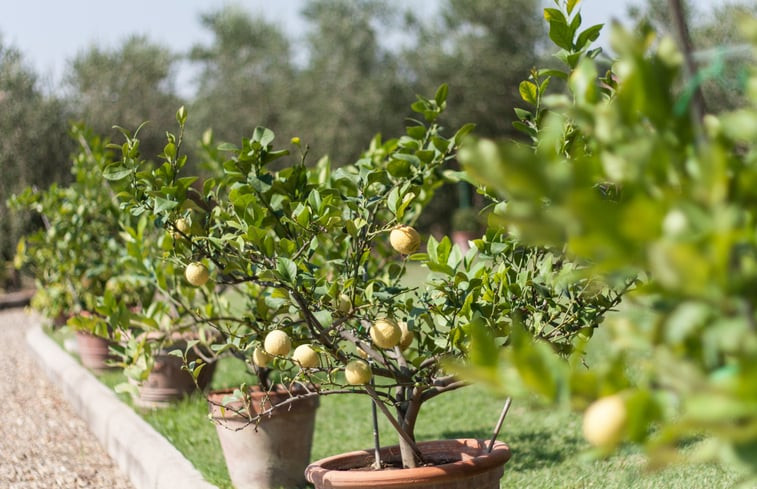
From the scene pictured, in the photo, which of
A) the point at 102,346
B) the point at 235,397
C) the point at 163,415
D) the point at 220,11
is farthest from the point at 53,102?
the point at 235,397

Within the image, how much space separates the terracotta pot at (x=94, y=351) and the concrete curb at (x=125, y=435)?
0.38 ft

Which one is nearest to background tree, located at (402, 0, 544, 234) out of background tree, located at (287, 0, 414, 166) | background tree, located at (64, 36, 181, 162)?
background tree, located at (287, 0, 414, 166)

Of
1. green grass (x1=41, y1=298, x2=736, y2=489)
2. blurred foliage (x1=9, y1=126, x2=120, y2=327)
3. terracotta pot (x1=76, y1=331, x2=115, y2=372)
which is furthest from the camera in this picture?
terracotta pot (x1=76, y1=331, x2=115, y2=372)

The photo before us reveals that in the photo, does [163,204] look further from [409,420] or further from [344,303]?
[409,420]

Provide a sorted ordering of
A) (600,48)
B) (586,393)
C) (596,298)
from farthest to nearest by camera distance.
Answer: (596,298), (600,48), (586,393)

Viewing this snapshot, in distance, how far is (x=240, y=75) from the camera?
75.3 ft

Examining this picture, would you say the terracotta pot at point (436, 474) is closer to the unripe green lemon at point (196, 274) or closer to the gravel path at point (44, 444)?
the unripe green lemon at point (196, 274)

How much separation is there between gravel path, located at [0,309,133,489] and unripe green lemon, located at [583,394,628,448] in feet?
11.7

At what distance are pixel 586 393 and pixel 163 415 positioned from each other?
169 inches

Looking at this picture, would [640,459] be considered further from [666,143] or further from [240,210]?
[666,143]

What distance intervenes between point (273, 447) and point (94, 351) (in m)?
3.67

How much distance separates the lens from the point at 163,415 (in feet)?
16.3

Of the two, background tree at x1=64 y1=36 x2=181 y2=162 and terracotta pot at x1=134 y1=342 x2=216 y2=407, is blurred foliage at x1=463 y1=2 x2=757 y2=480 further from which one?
background tree at x1=64 y1=36 x2=181 y2=162

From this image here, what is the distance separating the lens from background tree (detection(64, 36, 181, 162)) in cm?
1798
